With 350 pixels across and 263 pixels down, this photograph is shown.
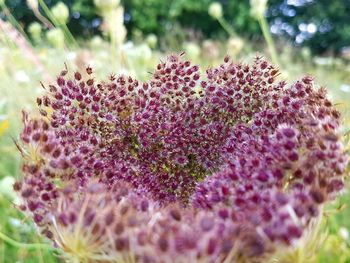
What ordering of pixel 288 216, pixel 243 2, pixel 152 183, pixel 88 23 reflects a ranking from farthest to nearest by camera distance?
pixel 88 23
pixel 243 2
pixel 152 183
pixel 288 216

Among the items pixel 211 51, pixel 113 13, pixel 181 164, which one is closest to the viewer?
pixel 181 164

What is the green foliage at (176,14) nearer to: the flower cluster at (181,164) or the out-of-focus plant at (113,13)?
the out-of-focus plant at (113,13)

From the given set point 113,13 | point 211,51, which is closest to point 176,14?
point 211,51

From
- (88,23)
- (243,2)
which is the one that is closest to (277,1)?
(243,2)

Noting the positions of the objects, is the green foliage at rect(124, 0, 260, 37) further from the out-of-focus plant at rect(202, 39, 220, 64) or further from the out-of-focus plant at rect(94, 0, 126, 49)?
the out-of-focus plant at rect(94, 0, 126, 49)

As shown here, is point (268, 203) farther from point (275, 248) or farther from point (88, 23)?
point (88, 23)

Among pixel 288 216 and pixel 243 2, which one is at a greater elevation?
pixel 243 2

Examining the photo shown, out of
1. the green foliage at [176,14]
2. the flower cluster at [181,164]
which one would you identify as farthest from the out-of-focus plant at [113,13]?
the green foliage at [176,14]

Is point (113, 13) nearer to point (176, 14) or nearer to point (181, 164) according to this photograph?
point (181, 164)
